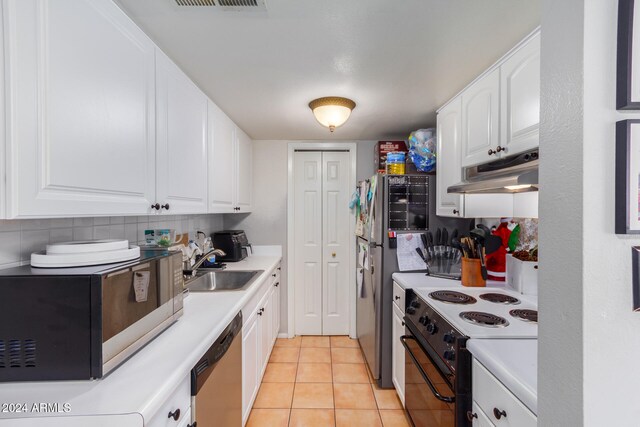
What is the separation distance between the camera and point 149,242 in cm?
172

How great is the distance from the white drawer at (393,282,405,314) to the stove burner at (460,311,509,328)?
0.58 meters

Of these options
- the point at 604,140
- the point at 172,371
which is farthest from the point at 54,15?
the point at 604,140

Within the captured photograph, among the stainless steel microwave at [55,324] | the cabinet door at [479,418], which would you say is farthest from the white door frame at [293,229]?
the stainless steel microwave at [55,324]

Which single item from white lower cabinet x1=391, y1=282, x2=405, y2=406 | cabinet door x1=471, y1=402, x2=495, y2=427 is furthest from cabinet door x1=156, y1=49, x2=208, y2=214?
cabinet door x1=471, y1=402, x2=495, y2=427

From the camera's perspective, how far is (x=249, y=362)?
186 centimetres

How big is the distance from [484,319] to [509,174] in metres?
0.67

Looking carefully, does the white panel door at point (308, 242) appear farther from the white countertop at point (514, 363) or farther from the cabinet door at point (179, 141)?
the white countertop at point (514, 363)

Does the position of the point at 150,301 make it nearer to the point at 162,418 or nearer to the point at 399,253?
the point at 162,418

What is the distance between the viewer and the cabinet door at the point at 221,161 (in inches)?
77.1

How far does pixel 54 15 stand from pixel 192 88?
2.87 feet

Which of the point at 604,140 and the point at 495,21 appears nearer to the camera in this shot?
the point at 604,140

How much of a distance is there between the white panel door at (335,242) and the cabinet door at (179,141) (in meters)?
1.56

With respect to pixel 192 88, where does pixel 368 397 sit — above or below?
below

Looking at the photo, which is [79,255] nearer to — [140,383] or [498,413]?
[140,383]
